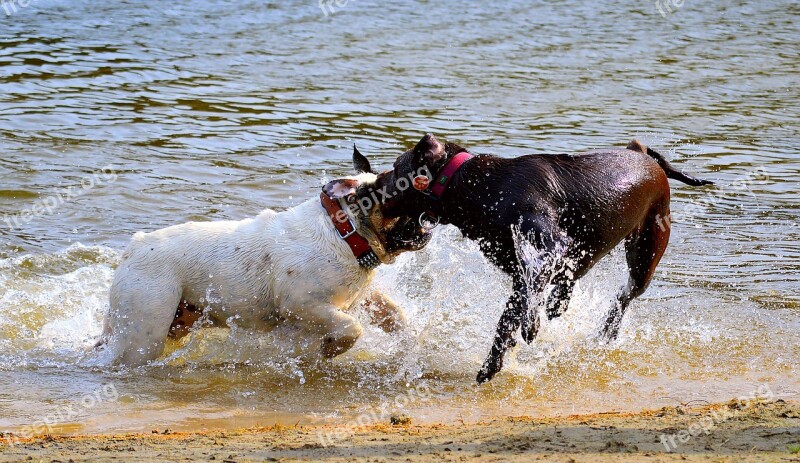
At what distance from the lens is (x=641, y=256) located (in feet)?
22.2

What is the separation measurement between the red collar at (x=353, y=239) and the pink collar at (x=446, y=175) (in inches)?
20.4

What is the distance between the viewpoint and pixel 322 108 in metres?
13.7

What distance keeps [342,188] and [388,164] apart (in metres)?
4.81

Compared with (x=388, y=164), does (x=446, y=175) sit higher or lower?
higher

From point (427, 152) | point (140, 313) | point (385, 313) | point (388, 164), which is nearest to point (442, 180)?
point (427, 152)

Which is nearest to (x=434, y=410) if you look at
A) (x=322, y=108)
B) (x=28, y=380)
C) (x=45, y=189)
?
(x=28, y=380)

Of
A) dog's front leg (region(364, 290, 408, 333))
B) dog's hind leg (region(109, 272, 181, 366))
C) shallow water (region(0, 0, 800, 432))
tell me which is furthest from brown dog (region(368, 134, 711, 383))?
dog's hind leg (region(109, 272, 181, 366))

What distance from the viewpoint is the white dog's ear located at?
6.30m

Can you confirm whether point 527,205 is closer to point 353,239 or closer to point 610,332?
point 353,239

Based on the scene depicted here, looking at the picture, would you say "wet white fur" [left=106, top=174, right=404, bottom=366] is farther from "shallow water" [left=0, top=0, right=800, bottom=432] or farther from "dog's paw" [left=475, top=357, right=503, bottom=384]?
"dog's paw" [left=475, top=357, right=503, bottom=384]

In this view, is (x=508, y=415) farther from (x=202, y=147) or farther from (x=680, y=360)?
(x=202, y=147)

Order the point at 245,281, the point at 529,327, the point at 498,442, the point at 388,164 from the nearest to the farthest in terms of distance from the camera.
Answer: the point at 498,442
the point at 529,327
the point at 245,281
the point at 388,164

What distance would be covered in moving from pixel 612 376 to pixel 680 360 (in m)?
0.55

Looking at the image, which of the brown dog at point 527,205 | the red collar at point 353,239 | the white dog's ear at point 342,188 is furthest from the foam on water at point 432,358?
the white dog's ear at point 342,188
